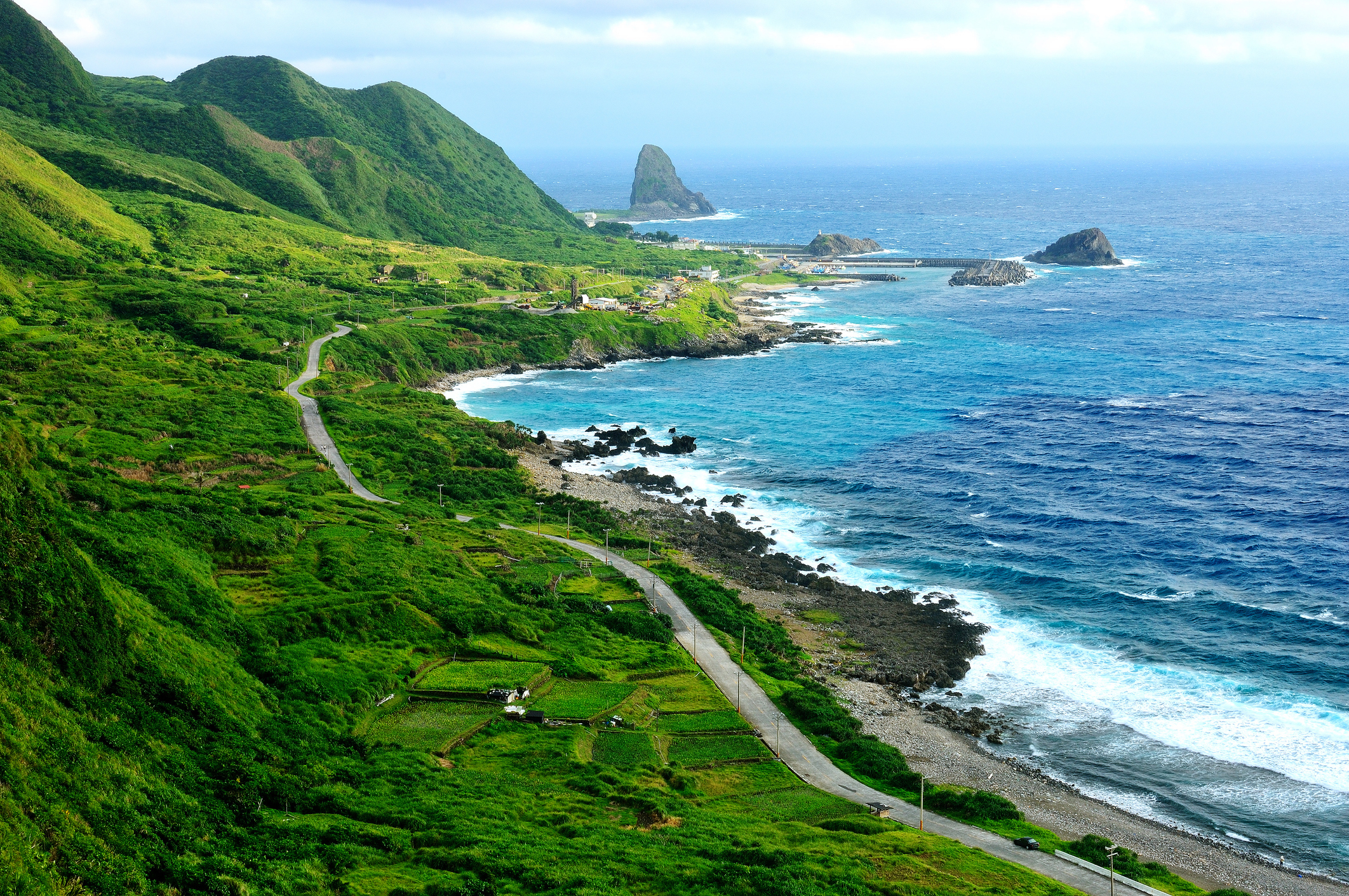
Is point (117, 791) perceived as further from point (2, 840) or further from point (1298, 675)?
point (1298, 675)

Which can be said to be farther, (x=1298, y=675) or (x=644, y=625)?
(x=644, y=625)

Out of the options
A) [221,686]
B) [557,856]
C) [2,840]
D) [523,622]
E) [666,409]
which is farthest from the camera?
[666,409]

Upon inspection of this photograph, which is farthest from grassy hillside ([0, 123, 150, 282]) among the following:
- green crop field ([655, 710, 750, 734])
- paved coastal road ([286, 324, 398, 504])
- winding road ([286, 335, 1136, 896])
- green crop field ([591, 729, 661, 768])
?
green crop field ([655, 710, 750, 734])

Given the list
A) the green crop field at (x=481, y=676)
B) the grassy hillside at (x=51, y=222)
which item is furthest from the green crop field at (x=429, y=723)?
the grassy hillside at (x=51, y=222)

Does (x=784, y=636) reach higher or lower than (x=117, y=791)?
lower

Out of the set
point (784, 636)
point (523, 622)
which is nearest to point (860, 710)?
point (784, 636)

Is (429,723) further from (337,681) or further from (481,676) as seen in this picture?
(481,676)

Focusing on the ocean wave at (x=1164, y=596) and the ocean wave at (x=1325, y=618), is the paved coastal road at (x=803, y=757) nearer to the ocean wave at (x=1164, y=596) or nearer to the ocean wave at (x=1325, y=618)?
the ocean wave at (x=1164, y=596)

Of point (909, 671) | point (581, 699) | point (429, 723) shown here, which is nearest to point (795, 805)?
point (581, 699)
